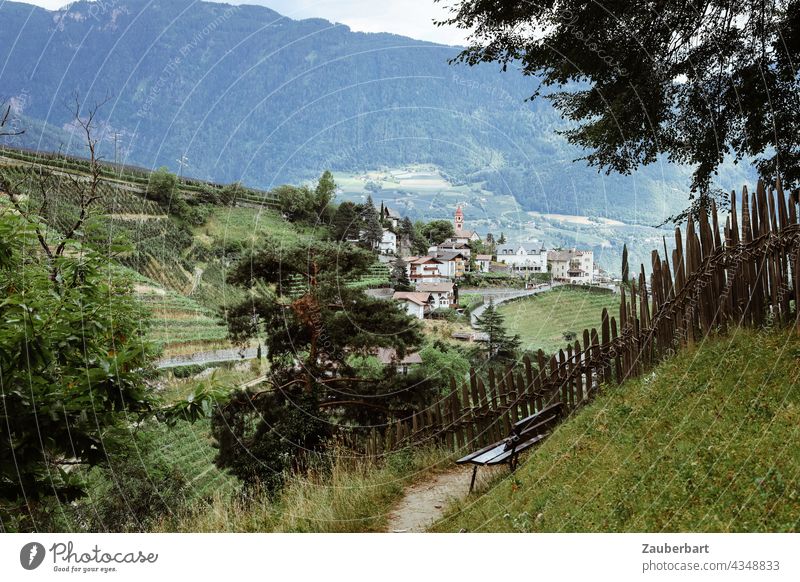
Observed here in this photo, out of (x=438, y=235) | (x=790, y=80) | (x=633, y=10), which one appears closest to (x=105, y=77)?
(x=438, y=235)

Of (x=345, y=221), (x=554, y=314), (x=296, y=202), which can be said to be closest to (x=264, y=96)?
(x=296, y=202)

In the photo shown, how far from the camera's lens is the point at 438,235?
4.75 metres

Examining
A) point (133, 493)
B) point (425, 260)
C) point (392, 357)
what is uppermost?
point (425, 260)

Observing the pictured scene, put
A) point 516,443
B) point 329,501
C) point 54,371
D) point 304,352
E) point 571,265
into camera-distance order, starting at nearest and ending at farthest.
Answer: point 54,371 < point 516,443 < point 329,501 < point 571,265 < point 304,352

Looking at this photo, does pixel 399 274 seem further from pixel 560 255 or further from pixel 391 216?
pixel 560 255

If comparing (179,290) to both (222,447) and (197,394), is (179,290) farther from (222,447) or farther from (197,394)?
(197,394)

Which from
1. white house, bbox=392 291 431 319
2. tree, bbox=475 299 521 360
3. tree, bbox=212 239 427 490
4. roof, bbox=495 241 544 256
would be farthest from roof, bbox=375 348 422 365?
roof, bbox=495 241 544 256

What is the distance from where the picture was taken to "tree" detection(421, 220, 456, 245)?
4703 millimetres

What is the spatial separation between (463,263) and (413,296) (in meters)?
0.40

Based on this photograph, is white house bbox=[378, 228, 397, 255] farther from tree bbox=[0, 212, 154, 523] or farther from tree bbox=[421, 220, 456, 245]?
tree bbox=[0, 212, 154, 523]

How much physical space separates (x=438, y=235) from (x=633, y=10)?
1.97 m

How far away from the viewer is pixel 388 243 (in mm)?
4836

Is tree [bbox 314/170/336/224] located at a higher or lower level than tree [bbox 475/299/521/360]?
higher

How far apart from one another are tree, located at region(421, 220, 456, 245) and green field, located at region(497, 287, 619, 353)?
624 millimetres
